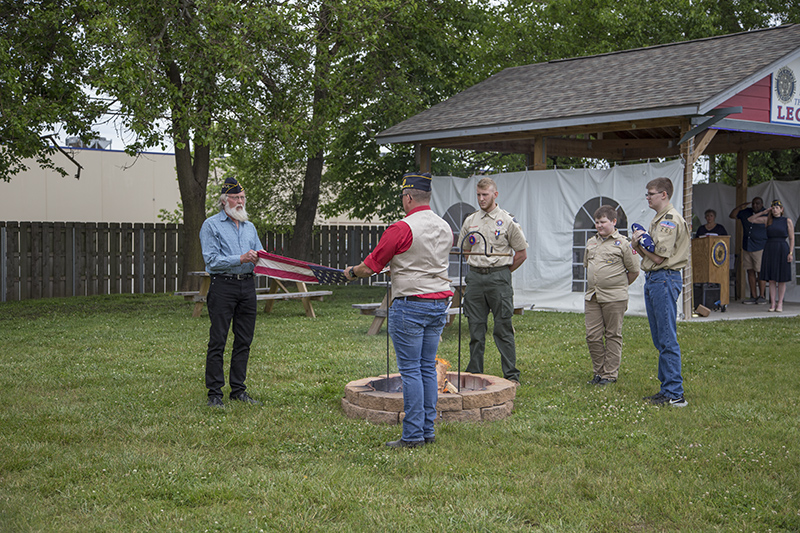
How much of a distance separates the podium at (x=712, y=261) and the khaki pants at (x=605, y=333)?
732 centimetres

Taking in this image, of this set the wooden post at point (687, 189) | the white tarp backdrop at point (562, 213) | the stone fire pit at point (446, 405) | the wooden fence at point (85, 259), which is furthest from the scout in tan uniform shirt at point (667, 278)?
the wooden fence at point (85, 259)

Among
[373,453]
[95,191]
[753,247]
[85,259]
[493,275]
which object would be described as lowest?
[373,453]

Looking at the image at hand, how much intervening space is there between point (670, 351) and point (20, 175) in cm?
2635

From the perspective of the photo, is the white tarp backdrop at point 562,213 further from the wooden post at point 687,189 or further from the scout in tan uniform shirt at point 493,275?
the scout in tan uniform shirt at point 493,275

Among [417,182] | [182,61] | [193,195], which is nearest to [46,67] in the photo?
[182,61]

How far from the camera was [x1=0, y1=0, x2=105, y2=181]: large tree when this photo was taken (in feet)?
44.7

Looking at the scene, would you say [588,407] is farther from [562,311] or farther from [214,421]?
[562,311]

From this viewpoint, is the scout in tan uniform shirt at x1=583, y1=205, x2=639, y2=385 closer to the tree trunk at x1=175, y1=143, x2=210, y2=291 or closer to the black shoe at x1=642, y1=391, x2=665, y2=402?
the black shoe at x1=642, y1=391, x2=665, y2=402

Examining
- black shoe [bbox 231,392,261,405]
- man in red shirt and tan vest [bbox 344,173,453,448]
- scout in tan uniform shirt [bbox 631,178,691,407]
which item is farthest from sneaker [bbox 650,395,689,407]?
black shoe [bbox 231,392,261,405]

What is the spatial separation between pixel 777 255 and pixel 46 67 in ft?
48.1

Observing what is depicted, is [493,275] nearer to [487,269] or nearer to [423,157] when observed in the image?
[487,269]

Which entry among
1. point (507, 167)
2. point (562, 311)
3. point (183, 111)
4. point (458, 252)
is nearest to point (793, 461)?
point (458, 252)

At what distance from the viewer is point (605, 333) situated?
795 cm

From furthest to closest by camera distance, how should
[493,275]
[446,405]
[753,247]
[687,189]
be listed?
[753,247] < [687,189] < [493,275] < [446,405]
